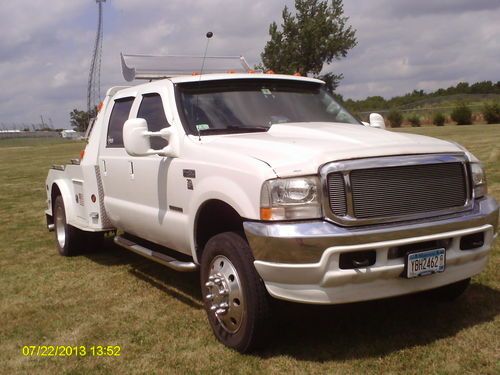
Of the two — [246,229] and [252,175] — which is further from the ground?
[252,175]

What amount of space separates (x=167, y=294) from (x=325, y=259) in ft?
8.19

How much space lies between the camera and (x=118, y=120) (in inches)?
239

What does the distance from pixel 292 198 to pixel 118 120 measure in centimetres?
309

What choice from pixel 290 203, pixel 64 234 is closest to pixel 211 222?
pixel 290 203

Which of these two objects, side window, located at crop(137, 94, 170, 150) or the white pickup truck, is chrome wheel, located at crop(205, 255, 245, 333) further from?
side window, located at crop(137, 94, 170, 150)

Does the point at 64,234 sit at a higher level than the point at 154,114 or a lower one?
lower

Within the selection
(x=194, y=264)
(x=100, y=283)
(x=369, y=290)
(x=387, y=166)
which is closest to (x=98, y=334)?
(x=194, y=264)

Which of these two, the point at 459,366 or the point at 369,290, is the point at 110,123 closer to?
the point at 369,290

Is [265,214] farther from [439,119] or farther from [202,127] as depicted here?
[439,119]

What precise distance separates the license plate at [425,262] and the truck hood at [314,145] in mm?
648

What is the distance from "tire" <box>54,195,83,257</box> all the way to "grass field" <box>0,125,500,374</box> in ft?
2.05

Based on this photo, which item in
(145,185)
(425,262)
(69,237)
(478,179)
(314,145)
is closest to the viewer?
(425,262)

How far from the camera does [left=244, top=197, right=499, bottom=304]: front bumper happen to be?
3.44 metres

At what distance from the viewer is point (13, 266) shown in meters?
7.01
